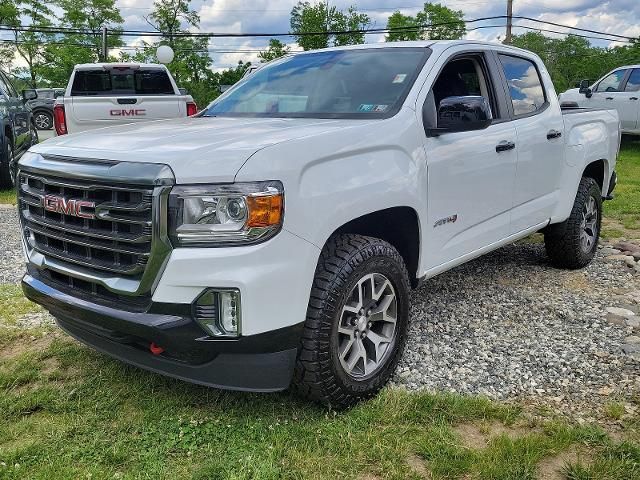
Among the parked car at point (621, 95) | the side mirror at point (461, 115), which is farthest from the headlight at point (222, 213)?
the parked car at point (621, 95)

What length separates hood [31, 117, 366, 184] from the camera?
249 centimetres

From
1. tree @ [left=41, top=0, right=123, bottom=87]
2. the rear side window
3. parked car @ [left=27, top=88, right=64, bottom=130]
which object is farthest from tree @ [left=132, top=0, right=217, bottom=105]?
the rear side window

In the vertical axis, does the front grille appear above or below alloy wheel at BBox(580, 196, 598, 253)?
above

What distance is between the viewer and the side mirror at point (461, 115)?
11.0 feet

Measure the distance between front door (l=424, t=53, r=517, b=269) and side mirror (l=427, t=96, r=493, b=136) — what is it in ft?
0.24

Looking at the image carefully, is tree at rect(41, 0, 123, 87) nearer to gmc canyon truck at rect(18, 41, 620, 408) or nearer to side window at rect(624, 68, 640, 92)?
side window at rect(624, 68, 640, 92)

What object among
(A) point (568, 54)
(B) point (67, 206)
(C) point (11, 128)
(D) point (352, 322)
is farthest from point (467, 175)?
(A) point (568, 54)

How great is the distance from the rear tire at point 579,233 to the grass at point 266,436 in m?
2.44

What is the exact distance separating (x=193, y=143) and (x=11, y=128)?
26.4 feet

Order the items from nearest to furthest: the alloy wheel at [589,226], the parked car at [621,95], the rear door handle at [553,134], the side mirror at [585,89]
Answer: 1. the rear door handle at [553,134]
2. the alloy wheel at [589,226]
3. the parked car at [621,95]
4. the side mirror at [585,89]

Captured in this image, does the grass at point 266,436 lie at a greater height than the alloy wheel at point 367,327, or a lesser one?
lesser

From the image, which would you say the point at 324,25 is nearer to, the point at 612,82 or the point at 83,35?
the point at 83,35

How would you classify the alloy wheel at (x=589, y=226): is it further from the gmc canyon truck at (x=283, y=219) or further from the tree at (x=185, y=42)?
the tree at (x=185, y=42)

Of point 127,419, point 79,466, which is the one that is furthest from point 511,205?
point 79,466
